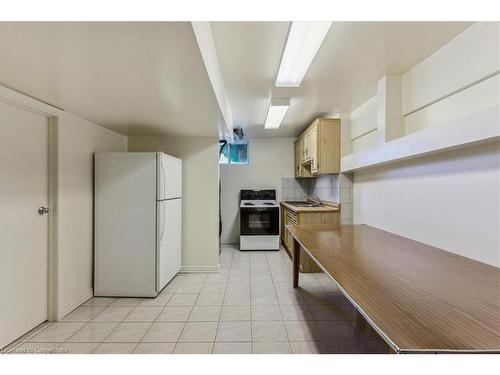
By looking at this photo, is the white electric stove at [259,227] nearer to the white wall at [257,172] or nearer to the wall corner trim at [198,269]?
the white wall at [257,172]

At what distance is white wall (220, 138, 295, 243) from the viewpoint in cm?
552

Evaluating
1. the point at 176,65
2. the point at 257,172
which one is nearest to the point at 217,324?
the point at 176,65

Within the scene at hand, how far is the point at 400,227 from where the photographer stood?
2.50m

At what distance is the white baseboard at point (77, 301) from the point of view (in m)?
2.44

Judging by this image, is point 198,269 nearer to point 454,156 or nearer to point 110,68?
point 110,68

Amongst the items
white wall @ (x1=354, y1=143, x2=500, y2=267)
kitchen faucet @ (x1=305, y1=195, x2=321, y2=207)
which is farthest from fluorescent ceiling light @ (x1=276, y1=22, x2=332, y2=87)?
kitchen faucet @ (x1=305, y1=195, x2=321, y2=207)

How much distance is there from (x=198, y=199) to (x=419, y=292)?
293 cm

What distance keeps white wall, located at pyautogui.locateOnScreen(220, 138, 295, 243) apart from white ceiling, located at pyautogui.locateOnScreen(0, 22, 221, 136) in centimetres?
304

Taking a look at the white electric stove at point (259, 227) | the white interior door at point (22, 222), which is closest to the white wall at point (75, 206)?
the white interior door at point (22, 222)

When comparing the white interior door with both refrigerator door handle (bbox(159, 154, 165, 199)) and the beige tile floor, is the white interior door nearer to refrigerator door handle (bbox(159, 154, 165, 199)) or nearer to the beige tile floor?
the beige tile floor

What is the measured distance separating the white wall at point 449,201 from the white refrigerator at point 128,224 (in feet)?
8.19

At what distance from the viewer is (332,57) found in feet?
6.82

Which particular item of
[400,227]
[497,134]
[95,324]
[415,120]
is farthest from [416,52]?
[95,324]

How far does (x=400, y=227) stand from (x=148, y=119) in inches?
110
